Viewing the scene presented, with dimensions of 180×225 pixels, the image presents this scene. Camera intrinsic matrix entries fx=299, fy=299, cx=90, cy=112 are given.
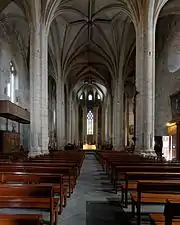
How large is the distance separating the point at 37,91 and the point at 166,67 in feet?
44.1

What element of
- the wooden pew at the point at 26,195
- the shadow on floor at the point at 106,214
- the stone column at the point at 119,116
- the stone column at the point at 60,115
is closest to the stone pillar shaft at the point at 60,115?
the stone column at the point at 60,115

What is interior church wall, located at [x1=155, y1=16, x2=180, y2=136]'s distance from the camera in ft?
82.6

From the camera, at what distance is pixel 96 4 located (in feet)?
90.9

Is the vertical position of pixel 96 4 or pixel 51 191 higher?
pixel 96 4

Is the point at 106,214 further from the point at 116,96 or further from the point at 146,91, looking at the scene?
the point at 116,96

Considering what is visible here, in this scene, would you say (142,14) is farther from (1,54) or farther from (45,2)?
(1,54)

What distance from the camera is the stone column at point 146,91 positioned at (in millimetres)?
18734

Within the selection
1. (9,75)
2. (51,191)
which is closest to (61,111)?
(9,75)

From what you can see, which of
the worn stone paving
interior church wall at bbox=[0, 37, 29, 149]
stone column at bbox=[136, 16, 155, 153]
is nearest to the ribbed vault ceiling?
interior church wall at bbox=[0, 37, 29, 149]

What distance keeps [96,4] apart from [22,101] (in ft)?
40.0

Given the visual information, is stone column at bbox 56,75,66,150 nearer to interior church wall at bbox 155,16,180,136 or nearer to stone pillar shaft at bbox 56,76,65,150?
stone pillar shaft at bbox 56,76,65,150

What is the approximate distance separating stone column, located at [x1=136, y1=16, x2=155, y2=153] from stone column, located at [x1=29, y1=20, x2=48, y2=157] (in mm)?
6411

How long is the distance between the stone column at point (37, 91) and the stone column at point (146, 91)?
21.0 ft

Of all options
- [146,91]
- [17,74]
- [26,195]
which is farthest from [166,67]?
[26,195]
